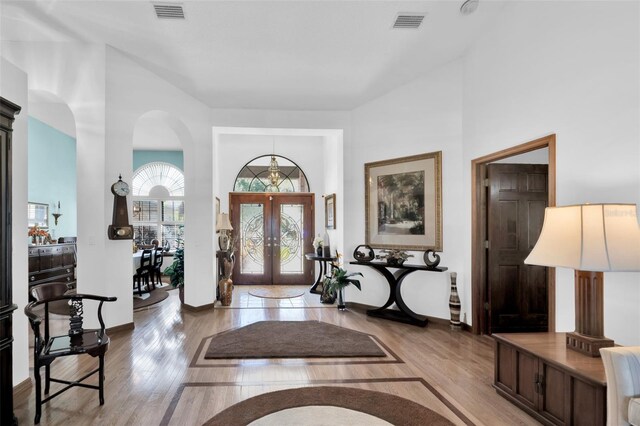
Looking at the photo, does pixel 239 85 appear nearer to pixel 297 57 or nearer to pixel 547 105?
pixel 297 57

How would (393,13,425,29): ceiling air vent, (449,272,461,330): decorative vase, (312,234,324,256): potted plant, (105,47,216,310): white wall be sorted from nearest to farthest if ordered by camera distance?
(393,13,425,29): ceiling air vent
(105,47,216,310): white wall
(449,272,461,330): decorative vase
(312,234,324,256): potted plant

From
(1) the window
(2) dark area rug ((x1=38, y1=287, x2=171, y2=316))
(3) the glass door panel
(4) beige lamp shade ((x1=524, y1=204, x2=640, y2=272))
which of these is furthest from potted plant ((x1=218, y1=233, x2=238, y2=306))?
(4) beige lamp shade ((x1=524, y1=204, x2=640, y2=272))

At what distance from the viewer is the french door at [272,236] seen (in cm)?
786

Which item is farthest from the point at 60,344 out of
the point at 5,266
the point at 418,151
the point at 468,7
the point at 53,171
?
the point at 53,171

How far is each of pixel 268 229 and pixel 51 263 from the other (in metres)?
4.10

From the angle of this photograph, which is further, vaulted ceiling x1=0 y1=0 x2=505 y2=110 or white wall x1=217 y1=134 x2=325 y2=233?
white wall x1=217 y1=134 x2=325 y2=233

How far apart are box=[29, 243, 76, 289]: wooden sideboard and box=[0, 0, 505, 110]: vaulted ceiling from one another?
3794mm

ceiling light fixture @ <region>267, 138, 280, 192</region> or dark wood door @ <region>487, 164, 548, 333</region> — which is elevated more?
ceiling light fixture @ <region>267, 138, 280, 192</region>

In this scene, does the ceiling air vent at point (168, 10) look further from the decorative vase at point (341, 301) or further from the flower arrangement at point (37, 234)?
the flower arrangement at point (37, 234)

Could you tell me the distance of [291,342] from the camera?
390 centimetres

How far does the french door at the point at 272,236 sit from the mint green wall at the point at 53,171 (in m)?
3.60

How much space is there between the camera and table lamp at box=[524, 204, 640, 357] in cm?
199

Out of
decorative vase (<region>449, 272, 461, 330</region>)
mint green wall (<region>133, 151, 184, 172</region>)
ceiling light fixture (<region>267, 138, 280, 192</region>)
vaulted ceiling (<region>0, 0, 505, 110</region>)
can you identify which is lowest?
decorative vase (<region>449, 272, 461, 330</region>)

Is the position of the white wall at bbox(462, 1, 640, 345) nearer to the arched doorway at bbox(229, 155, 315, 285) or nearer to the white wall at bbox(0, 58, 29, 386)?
the white wall at bbox(0, 58, 29, 386)
